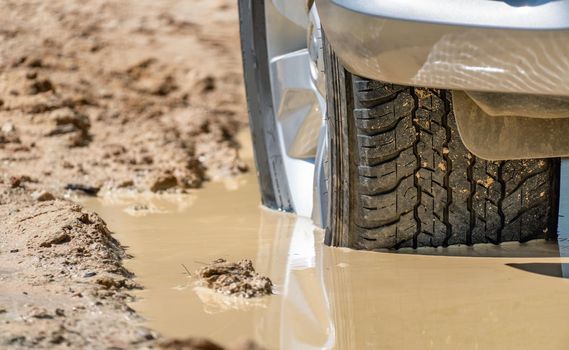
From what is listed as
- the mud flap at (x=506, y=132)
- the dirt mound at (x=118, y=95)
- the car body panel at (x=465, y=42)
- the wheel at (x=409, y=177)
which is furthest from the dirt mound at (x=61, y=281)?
the dirt mound at (x=118, y=95)

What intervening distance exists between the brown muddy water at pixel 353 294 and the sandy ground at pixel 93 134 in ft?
0.54

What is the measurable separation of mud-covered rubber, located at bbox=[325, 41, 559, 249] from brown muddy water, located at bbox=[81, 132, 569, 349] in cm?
7

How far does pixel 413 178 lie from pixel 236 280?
73cm

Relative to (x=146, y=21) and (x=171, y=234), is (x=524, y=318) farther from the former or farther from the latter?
(x=146, y=21)

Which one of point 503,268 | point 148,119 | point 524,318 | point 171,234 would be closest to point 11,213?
point 171,234

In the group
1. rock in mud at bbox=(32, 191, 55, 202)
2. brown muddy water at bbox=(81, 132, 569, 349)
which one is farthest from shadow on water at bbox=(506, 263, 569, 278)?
rock in mud at bbox=(32, 191, 55, 202)

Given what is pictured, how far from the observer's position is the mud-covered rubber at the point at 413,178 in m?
3.36

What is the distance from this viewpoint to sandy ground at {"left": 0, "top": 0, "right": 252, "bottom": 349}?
2697mm

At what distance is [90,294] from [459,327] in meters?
0.93

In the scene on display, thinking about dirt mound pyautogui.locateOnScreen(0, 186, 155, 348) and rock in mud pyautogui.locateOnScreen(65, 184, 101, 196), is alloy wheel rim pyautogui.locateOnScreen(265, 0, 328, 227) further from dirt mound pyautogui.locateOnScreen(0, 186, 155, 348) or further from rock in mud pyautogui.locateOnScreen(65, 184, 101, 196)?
rock in mud pyautogui.locateOnScreen(65, 184, 101, 196)

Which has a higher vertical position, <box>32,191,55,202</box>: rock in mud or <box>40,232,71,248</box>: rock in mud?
<box>40,232,71,248</box>: rock in mud

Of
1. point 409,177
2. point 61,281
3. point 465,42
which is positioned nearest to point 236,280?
point 61,281

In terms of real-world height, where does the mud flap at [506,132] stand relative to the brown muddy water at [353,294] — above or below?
above

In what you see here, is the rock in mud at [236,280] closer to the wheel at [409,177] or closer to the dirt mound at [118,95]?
the wheel at [409,177]
